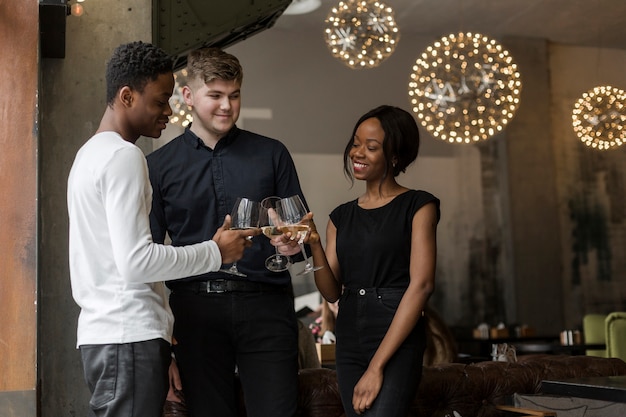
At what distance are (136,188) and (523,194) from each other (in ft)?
33.0

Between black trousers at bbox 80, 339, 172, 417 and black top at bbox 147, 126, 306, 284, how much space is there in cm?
60

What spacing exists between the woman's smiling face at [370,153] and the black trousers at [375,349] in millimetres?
400

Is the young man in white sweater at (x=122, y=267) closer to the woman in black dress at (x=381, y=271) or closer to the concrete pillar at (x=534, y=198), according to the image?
the woman in black dress at (x=381, y=271)

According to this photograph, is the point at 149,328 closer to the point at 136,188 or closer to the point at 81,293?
the point at 81,293

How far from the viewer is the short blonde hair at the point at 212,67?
8.45 feet

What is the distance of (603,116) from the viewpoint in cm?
805

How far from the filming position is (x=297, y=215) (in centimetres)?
237

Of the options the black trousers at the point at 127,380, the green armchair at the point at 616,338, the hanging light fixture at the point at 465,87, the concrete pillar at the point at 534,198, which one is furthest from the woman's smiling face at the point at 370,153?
the concrete pillar at the point at 534,198

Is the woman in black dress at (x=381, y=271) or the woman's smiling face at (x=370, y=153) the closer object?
the woman in black dress at (x=381, y=271)

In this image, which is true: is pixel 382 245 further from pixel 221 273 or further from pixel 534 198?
pixel 534 198

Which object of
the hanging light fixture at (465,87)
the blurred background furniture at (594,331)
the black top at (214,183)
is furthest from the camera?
the blurred background furniture at (594,331)

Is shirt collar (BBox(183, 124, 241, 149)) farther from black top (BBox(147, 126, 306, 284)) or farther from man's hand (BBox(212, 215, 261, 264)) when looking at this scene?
man's hand (BBox(212, 215, 261, 264))

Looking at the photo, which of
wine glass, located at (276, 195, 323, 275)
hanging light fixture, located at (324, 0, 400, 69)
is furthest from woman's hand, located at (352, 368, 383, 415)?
hanging light fixture, located at (324, 0, 400, 69)

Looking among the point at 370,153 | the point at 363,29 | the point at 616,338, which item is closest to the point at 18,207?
the point at 370,153
